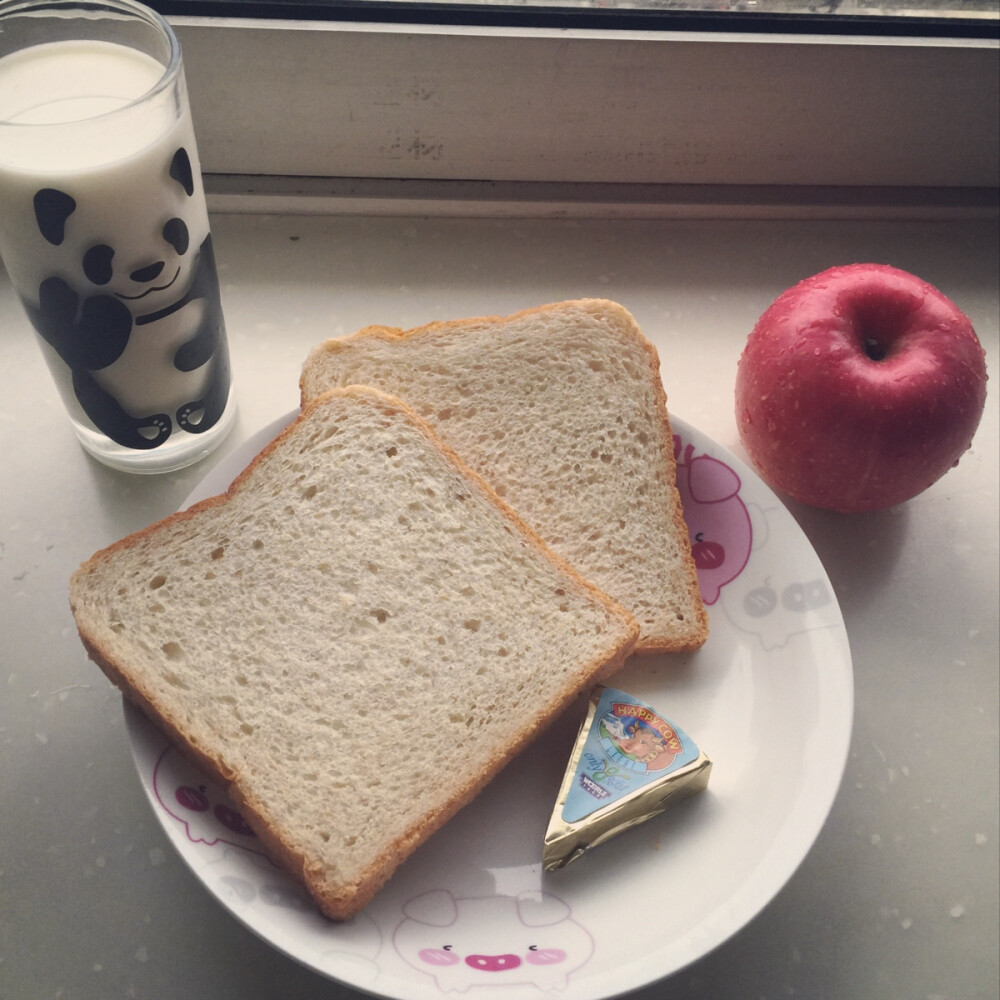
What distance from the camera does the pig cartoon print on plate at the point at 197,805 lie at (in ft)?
2.50

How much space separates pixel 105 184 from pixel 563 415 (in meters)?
0.48

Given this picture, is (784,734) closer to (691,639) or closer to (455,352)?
(691,639)

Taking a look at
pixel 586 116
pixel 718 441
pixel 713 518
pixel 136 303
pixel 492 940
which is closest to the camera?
pixel 492 940

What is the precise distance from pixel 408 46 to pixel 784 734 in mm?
884

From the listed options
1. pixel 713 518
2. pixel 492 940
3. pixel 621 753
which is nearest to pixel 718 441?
pixel 713 518

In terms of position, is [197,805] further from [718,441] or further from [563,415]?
[718,441]

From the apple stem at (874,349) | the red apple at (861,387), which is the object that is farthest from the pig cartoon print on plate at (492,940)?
the apple stem at (874,349)

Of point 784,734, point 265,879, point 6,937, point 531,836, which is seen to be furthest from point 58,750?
point 784,734

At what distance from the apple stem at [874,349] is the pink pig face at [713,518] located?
0.64ft

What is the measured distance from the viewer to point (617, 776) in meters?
0.80

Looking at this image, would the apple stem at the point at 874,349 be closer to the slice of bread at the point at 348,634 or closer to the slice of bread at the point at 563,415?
the slice of bread at the point at 563,415

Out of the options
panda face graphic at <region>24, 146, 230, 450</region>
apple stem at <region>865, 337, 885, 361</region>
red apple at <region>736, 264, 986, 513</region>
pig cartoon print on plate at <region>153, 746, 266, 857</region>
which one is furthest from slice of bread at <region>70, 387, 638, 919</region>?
apple stem at <region>865, 337, 885, 361</region>

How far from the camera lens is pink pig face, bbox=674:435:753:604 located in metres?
0.98

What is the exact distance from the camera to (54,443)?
108 centimetres
